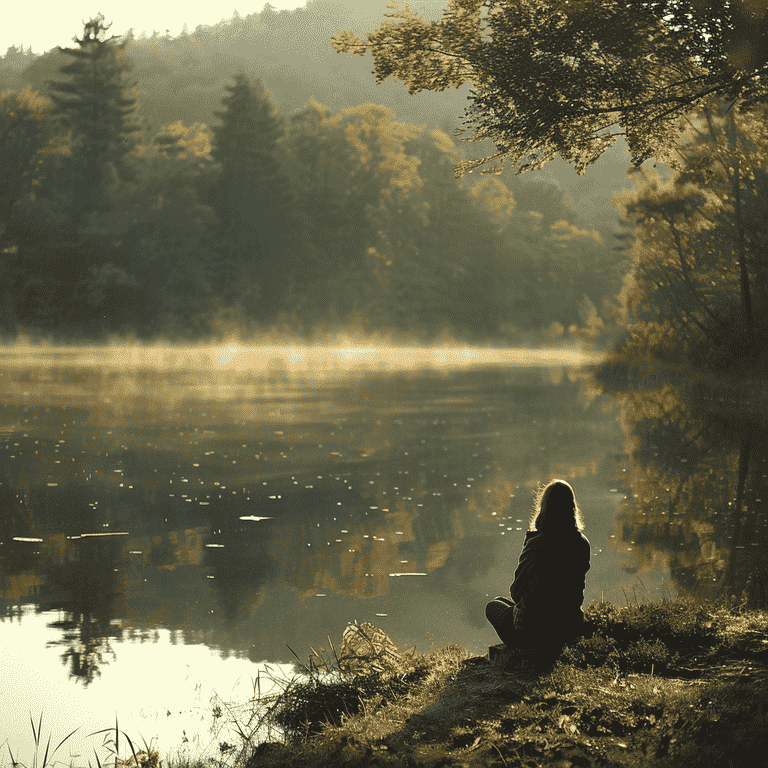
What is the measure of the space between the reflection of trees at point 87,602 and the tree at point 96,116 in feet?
210

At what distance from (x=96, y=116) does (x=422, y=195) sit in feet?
96.4

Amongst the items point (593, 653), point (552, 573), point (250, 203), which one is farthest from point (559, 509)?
point (250, 203)

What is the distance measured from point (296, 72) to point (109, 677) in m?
169

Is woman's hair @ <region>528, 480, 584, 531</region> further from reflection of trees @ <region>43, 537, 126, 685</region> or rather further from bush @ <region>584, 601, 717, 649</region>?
reflection of trees @ <region>43, 537, 126, 685</region>

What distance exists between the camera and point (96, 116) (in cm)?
7194

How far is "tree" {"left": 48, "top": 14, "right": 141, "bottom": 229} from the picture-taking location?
70.8 metres

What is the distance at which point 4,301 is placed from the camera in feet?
217

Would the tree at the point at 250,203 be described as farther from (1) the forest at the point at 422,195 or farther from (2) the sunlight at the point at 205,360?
(2) the sunlight at the point at 205,360

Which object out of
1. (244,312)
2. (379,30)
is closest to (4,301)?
(244,312)

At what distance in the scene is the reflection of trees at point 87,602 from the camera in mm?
7258

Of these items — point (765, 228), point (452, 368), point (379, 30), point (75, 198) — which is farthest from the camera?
point (75, 198)

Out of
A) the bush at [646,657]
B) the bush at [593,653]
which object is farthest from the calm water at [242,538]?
the bush at [646,657]

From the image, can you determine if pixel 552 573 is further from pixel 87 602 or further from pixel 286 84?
pixel 286 84

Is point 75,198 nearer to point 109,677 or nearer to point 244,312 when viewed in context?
point 244,312
